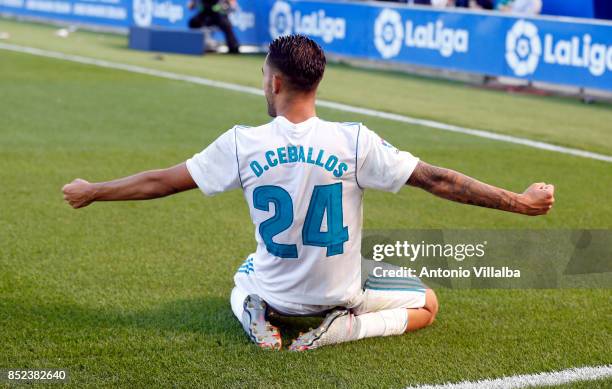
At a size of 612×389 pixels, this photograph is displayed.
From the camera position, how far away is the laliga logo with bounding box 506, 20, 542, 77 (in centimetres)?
1653

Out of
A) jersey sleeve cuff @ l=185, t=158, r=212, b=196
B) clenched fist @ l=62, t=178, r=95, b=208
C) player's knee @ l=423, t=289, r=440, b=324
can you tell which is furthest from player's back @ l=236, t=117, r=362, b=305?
clenched fist @ l=62, t=178, r=95, b=208

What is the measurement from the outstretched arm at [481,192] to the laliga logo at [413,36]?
536 inches

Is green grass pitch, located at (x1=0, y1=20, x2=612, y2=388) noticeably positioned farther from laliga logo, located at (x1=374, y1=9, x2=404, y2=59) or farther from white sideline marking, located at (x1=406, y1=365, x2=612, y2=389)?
laliga logo, located at (x1=374, y1=9, x2=404, y2=59)

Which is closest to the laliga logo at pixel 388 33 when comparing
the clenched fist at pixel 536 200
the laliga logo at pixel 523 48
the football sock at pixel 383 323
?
the laliga logo at pixel 523 48

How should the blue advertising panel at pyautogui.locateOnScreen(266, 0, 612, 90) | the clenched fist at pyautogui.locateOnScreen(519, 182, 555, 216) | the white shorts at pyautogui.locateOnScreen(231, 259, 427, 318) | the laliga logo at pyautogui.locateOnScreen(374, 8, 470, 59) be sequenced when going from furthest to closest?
the laliga logo at pyautogui.locateOnScreen(374, 8, 470, 59), the blue advertising panel at pyautogui.locateOnScreen(266, 0, 612, 90), the white shorts at pyautogui.locateOnScreen(231, 259, 427, 318), the clenched fist at pyautogui.locateOnScreen(519, 182, 555, 216)

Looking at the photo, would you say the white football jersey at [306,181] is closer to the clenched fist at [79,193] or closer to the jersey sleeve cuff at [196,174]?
the jersey sleeve cuff at [196,174]

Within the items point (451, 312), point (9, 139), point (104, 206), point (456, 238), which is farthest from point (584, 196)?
point (9, 139)

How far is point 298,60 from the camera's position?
4.48 meters

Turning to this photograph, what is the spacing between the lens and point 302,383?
4.50 metres

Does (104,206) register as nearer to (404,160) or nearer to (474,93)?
(404,160)

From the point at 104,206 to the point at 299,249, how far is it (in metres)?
3.59

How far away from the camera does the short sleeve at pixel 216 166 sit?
15.3 ft

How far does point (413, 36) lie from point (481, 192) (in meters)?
14.6

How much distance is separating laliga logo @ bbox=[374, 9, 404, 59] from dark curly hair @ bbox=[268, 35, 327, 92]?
14.8 metres
